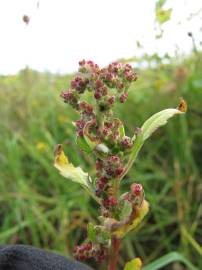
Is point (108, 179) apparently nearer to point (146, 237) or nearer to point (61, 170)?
point (61, 170)

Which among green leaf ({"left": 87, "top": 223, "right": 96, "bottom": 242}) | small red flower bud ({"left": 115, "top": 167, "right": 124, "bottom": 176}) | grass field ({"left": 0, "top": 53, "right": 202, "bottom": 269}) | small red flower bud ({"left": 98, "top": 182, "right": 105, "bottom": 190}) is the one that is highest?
small red flower bud ({"left": 115, "top": 167, "right": 124, "bottom": 176})

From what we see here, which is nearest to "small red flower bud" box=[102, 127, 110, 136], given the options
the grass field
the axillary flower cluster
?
the axillary flower cluster

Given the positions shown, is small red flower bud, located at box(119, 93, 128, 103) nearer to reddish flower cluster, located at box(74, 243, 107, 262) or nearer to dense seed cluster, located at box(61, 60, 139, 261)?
dense seed cluster, located at box(61, 60, 139, 261)

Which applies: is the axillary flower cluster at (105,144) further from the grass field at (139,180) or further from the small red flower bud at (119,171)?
the grass field at (139,180)

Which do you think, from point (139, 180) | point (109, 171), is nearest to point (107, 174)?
point (109, 171)

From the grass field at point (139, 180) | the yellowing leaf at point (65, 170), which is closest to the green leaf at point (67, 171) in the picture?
the yellowing leaf at point (65, 170)

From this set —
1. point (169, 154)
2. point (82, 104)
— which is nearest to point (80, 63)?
point (82, 104)
